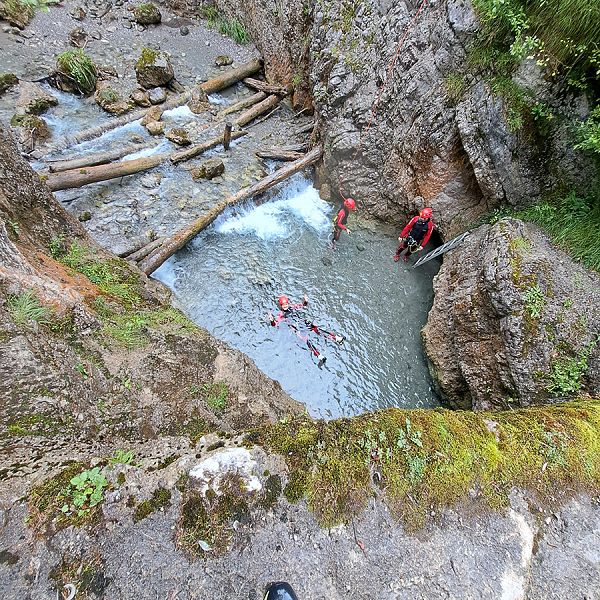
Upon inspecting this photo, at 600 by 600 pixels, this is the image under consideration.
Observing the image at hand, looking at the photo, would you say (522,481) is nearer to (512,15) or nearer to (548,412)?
(548,412)

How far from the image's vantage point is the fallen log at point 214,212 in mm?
8367

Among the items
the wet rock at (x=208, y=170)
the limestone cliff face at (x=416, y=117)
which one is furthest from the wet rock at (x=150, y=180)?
the limestone cliff face at (x=416, y=117)

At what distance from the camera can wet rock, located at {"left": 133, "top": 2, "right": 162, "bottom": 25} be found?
560 inches

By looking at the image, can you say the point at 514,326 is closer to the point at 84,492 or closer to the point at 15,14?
the point at 84,492

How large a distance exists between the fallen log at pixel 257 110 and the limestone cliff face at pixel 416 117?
5.23 feet

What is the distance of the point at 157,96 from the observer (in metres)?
12.4

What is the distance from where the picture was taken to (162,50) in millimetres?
14109

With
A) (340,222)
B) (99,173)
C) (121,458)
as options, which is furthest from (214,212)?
(121,458)

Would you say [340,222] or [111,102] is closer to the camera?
[340,222]

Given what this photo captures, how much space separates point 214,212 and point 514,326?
719cm

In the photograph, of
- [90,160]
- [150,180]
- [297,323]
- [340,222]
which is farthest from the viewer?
[150,180]

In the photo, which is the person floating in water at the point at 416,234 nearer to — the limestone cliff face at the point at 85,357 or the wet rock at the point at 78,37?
the limestone cliff face at the point at 85,357

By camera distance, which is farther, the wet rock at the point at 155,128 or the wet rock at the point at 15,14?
the wet rock at the point at 15,14

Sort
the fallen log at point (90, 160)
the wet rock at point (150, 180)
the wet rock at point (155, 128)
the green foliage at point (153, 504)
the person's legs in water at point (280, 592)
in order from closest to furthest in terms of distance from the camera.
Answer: the person's legs in water at point (280, 592) < the green foliage at point (153, 504) < the fallen log at point (90, 160) < the wet rock at point (150, 180) < the wet rock at point (155, 128)
